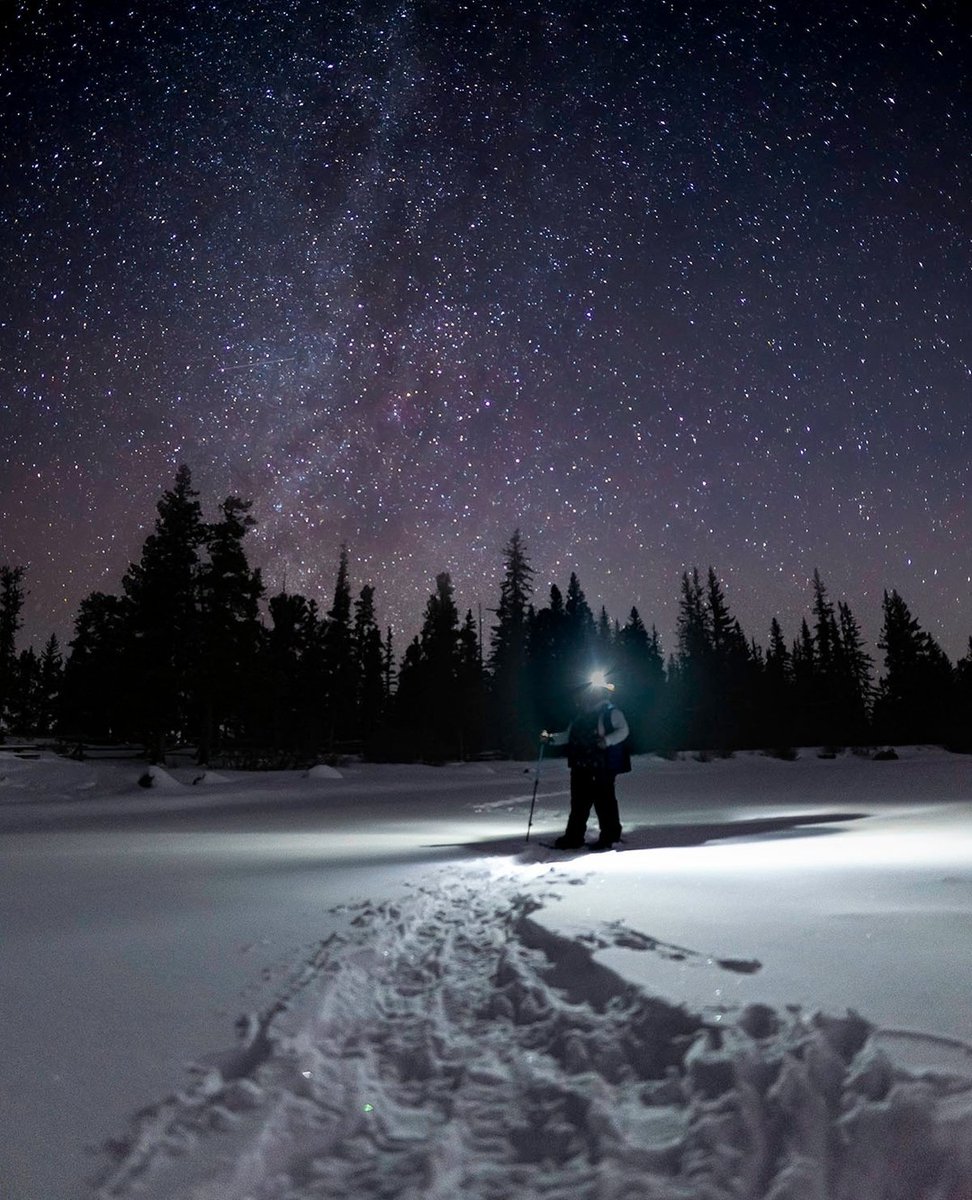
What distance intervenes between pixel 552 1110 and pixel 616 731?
6.67m

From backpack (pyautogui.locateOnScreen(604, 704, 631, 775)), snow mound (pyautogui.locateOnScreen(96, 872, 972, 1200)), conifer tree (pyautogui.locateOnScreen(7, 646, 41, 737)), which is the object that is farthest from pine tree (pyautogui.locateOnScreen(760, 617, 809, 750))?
conifer tree (pyautogui.locateOnScreen(7, 646, 41, 737))

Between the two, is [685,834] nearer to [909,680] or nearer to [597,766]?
[597,766]

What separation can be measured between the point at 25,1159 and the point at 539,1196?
154 cm

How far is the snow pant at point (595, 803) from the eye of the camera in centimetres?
880

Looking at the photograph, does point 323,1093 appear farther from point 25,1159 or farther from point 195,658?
point 195,658

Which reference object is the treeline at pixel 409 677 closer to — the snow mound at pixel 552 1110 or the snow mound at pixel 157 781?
the snow mound at pixel 157 781

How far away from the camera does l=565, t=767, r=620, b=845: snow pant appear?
8.80 metres

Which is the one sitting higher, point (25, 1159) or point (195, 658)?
point (195, 658)

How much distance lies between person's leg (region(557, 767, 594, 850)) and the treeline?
26.1 m

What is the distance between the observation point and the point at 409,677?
61594 mm

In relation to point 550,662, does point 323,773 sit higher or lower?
lower

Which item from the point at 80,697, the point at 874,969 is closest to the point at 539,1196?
the point at 874,969

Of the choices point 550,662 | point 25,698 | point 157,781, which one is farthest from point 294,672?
point 25,698

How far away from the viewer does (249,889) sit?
630 centimetres
